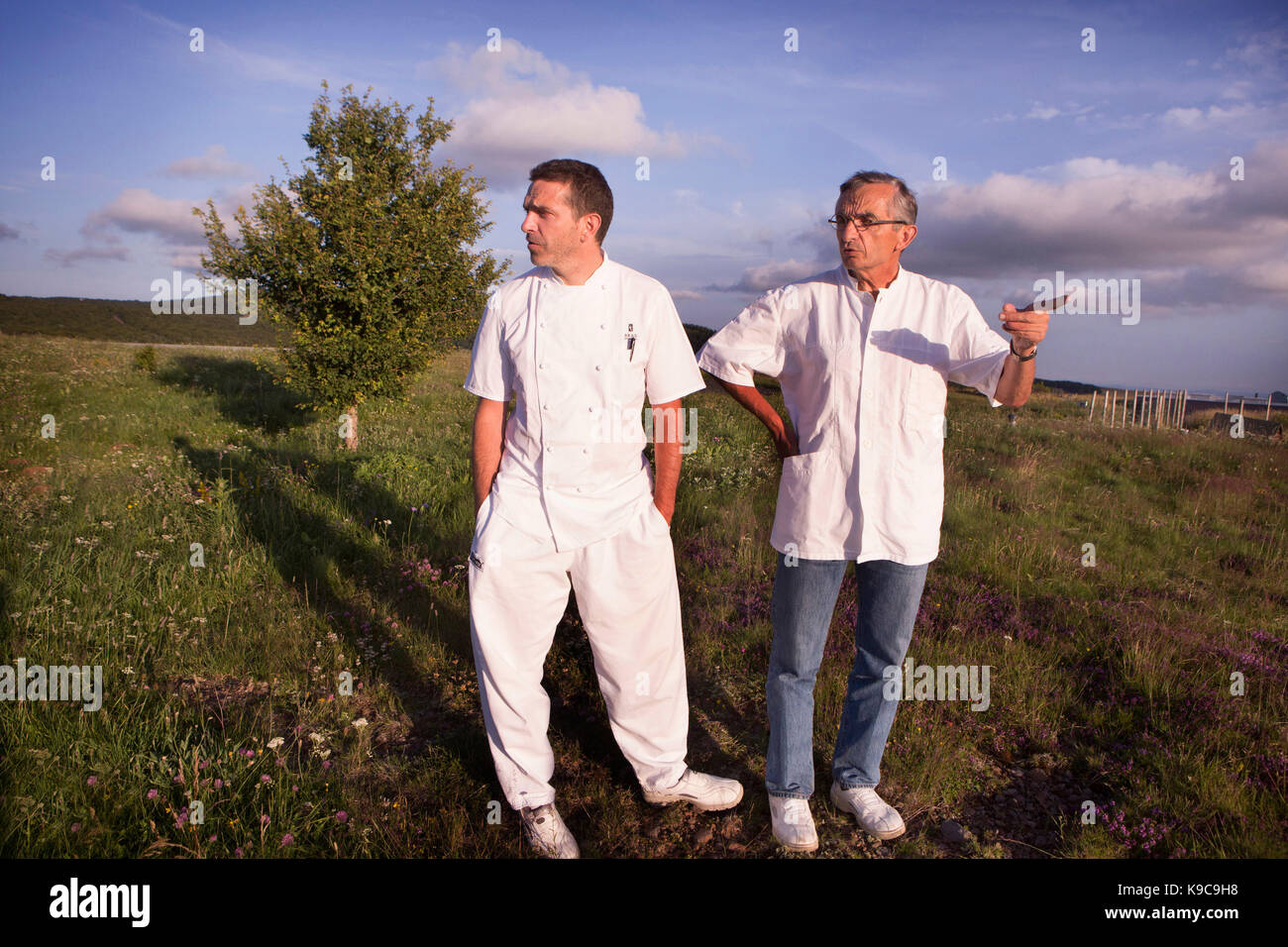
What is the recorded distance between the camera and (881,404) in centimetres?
297

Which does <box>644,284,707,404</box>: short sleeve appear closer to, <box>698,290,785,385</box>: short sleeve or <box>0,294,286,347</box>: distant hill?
<box>698,290,785,385</box>: short sleeve

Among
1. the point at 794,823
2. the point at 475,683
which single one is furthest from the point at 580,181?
the point at 475,683

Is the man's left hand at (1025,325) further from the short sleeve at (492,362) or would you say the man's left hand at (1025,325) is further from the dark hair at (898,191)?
the short sleeve at (492,362)

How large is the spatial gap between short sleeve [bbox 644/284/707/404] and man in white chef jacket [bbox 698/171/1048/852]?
0.76ft

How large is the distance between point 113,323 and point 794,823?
129598 mm

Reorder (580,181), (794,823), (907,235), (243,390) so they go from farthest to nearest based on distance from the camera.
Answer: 1. (243,390)
2. (794,823)
3. (907,235)
4. (580,181)

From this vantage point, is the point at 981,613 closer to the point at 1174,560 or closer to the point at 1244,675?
the point at 1244,675

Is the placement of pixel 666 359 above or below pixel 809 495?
above

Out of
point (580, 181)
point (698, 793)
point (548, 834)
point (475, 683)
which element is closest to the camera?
point (580, 181)

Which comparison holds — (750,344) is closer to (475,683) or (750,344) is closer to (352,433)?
(475,683)

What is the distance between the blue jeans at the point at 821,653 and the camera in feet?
10.0

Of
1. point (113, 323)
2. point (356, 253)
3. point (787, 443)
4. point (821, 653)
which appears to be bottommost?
point (821, 653)
